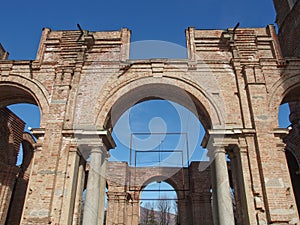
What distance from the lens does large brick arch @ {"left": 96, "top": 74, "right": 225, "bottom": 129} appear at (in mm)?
9094

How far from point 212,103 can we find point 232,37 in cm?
286

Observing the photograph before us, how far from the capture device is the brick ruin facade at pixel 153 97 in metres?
7.77

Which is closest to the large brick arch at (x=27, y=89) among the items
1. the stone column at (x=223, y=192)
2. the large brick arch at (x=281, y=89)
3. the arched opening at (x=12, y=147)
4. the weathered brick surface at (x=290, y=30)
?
the arched opening at (x=12, y=147)

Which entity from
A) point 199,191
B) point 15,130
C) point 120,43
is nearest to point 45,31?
point 120,43

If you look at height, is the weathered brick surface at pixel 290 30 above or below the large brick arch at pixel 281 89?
above

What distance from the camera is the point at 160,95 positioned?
1055cm

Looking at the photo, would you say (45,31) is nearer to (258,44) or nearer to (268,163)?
(258,44)

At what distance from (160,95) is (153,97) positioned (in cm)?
32

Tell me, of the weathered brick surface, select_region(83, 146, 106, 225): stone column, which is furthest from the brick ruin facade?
the weathered brick surface

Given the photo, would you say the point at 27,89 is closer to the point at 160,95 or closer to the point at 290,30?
the point at 160,95

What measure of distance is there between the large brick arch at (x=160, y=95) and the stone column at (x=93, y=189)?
1.01 m

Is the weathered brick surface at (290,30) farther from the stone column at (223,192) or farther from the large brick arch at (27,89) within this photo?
the large brick arch at (27,89)

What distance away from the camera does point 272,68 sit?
9.52m

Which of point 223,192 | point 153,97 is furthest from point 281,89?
point 153,97
